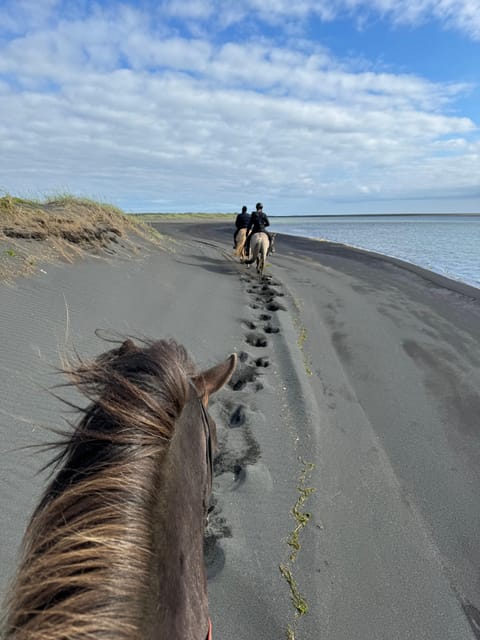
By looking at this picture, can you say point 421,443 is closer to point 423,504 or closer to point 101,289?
point 423,504

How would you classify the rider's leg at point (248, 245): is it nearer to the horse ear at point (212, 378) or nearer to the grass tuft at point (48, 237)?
the grass tuft at point (48, 237)

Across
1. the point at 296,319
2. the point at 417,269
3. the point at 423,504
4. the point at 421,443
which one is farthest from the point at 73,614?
the point at 417,269

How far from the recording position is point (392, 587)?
2.70 meters

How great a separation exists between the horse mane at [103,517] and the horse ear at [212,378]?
31 cm

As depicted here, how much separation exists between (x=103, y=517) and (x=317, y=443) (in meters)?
3.43

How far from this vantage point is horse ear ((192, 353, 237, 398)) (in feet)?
5.57

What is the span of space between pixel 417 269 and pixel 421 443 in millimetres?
13501

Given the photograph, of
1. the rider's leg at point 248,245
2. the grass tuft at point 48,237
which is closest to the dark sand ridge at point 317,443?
the grass tuft at point 48,237

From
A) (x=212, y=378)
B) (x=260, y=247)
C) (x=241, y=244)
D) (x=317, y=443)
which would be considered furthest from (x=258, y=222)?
(x=212, y=378)

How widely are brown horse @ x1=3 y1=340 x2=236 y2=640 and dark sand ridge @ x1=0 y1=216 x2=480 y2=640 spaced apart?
90 centimetres

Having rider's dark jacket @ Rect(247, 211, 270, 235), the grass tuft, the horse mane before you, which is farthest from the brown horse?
rider's dark jacket @ Rect(247, 211, 270, 235)

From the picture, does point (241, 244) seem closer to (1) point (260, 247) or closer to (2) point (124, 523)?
(1) point (260, 247)

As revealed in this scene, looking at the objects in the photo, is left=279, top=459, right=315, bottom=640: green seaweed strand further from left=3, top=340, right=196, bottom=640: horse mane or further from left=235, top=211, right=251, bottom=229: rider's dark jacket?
left=235, top=211, right=251, bottom=229: rider's dark jacket

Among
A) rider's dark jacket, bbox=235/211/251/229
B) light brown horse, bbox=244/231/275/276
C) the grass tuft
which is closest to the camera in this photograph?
the grass tuft
